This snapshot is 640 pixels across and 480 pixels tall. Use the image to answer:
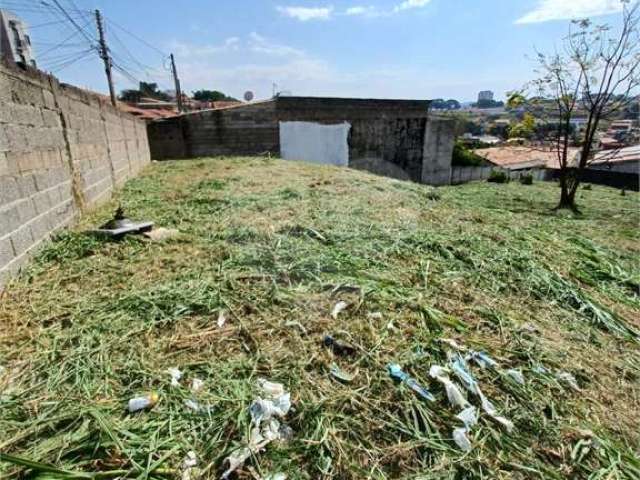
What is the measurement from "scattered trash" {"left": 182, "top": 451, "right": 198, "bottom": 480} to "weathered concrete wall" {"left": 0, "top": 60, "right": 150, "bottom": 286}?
1635 mm

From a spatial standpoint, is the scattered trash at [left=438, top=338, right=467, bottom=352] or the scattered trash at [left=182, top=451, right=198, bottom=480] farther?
the scattered trash at [left=438, top=338, right=467, bottom=352]

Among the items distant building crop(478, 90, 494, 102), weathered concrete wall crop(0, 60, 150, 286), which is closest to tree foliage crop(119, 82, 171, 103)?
weathered concrete wall crop(0, 60, 150, 286)

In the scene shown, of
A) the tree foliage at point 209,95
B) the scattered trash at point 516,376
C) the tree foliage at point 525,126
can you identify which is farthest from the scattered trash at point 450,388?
the tree foliage at point 209,95

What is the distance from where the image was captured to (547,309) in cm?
198

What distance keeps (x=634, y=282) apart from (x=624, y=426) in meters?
1.81

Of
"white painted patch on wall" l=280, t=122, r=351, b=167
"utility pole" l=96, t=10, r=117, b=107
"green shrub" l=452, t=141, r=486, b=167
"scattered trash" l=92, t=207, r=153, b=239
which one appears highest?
"utility pole" l=96, t=10, r=117, b=107

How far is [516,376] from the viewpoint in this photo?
4.51 feet

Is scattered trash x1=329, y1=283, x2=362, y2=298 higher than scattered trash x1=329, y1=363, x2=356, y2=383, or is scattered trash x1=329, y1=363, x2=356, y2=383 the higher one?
scattered trash x1=329, y1=283, x2=362, y2=298

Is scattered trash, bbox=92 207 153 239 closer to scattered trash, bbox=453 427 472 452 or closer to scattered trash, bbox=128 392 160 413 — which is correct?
scattered trash, bbox=128 392 160 413

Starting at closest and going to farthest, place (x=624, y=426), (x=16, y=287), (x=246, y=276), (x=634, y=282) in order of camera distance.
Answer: (x=624, y=426) → (x=16, y=287) → (x=246, y=276) → (x=634, y=282)

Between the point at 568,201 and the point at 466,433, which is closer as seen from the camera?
the point at 466,433

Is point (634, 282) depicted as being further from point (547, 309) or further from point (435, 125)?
point (435, 125)

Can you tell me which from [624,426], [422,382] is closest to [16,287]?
[422,382]

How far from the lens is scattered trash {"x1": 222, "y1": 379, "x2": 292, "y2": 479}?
1.02 meters
